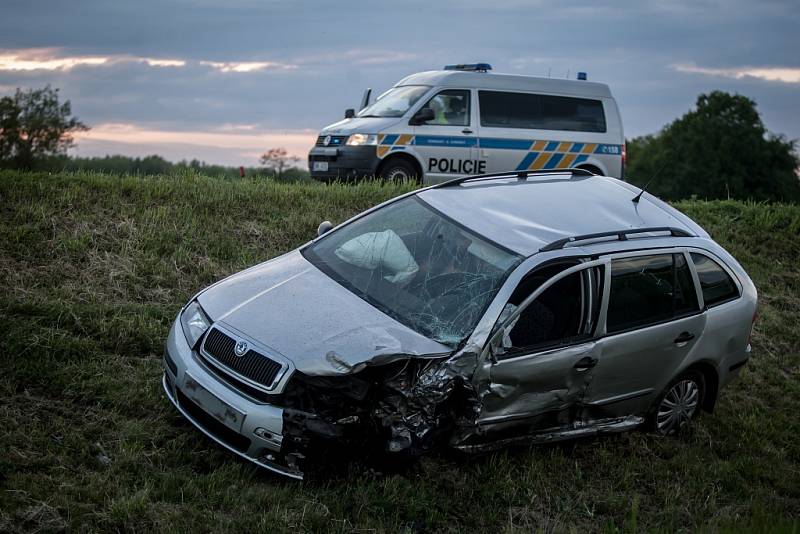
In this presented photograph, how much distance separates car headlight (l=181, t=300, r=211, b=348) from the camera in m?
5.69

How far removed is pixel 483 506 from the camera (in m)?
5.49

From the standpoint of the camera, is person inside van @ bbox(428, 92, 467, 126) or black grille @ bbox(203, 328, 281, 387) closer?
black grille @ bbox(203, 328, 281, 387)

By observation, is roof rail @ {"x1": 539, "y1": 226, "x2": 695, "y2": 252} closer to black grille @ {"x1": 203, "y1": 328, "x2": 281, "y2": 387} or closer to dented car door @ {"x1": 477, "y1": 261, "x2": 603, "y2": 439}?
dented car door @ {"x1": 477, "y1": 261, "x2": 603, "y2": 439}

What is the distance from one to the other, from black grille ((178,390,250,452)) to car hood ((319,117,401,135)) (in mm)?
8708

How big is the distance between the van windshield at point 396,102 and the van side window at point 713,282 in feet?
25.9

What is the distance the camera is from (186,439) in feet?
18.7

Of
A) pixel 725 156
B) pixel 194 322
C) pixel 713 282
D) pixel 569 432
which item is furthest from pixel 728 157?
pixel 194 322

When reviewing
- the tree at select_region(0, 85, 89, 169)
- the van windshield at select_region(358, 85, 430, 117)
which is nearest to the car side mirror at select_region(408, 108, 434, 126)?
the van windshield at select_region(358, 85, 430, 117)

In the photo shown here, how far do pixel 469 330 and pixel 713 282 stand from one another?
2.42 m

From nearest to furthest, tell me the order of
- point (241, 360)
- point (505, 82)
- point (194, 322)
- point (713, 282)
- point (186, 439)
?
1. point (241, 360)
2. point (186, 439)
3. point (194, 322)
4. point (713, 282)
5. point (505, 82)

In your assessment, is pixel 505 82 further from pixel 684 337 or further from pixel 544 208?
pixel 684 337

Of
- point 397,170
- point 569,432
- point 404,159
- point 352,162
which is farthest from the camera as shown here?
point 404,159

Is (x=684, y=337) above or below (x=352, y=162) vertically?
below

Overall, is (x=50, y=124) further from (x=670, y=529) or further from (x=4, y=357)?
(x=670, y=529)
